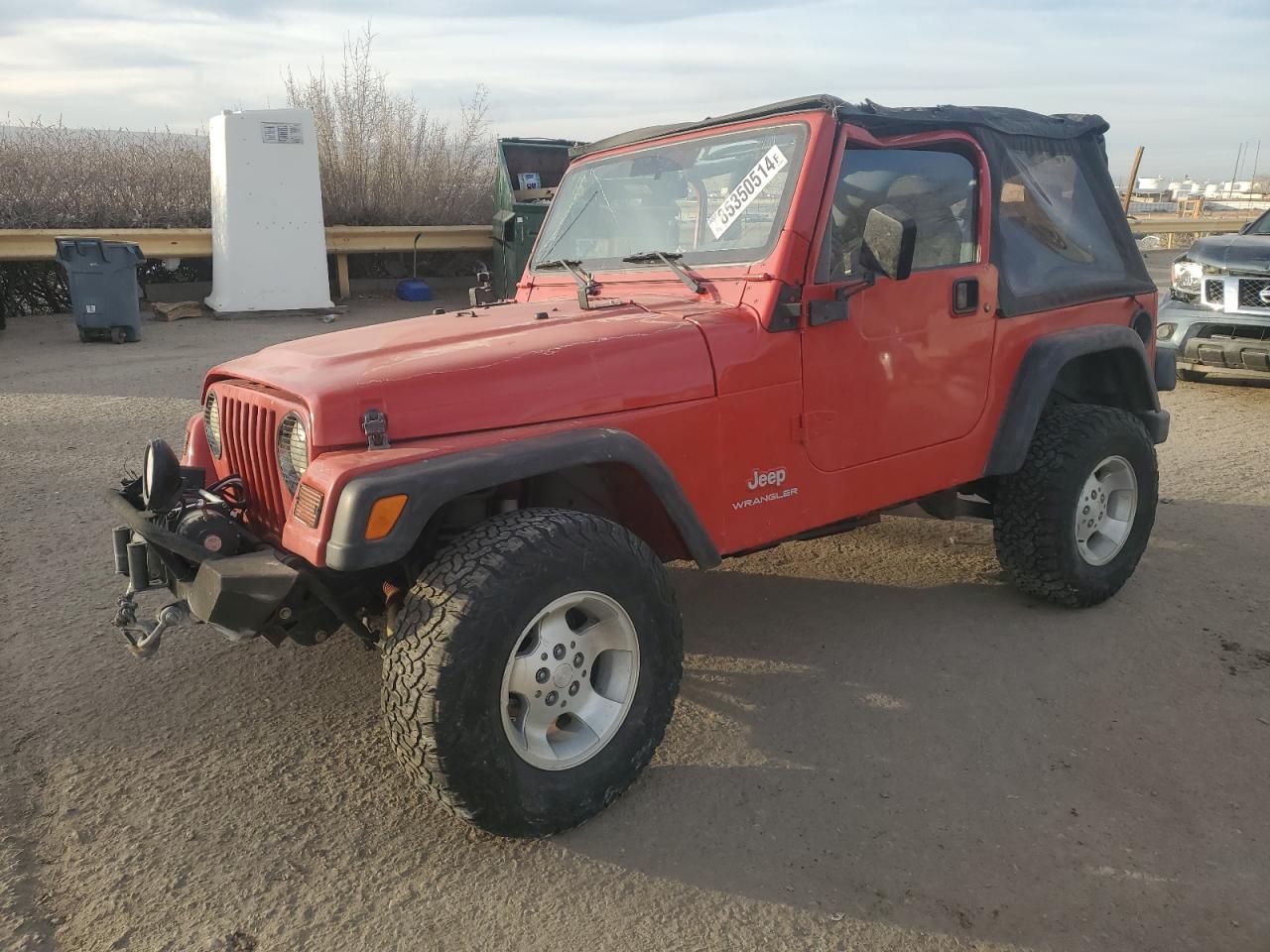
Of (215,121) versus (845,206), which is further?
(215,121)

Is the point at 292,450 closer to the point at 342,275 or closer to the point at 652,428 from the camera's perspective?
the point at 652,428

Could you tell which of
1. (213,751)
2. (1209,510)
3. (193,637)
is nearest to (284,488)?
(213,751)

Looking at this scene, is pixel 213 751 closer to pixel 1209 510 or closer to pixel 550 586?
pixel 550 586

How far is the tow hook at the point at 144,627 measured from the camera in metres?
2.76

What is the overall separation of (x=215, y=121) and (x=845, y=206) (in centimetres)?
1049

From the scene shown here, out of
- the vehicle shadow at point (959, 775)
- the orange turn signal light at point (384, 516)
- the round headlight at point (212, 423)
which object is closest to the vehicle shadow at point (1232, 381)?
the vehicle shadow at point (959, 775)

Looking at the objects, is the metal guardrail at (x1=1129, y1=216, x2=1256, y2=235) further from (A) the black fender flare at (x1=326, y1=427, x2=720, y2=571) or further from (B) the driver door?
(A) the black fender flare at (x1=326, y1=427, x2=720, y2=571)

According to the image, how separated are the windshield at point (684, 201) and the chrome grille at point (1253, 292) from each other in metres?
6.77

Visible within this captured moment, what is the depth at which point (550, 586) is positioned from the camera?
101 inches

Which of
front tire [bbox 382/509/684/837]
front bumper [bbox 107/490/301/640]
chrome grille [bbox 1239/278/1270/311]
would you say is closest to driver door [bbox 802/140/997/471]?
front tire [bbox 382/509/684/837]

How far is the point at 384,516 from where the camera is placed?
237 centimetres

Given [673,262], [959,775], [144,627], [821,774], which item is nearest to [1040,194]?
[673,262]

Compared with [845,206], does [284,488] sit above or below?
below

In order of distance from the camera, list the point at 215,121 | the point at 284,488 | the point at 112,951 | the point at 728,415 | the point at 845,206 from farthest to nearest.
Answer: the point at 215,121, the point at 845,206, the point at 728,415, the point at 284,488, the point at 112,951
